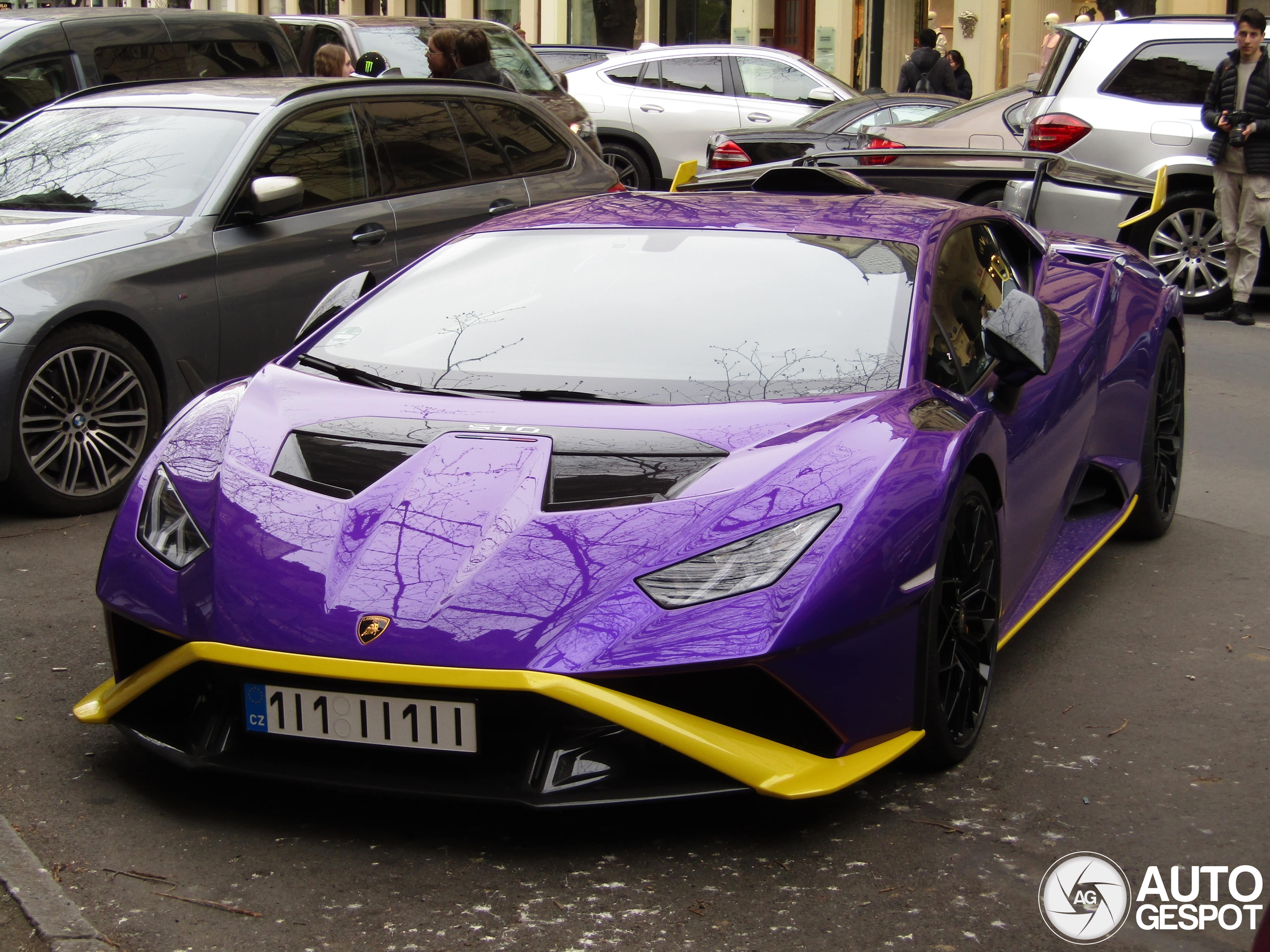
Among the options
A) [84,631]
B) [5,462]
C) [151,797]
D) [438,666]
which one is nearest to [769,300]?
[438,666]

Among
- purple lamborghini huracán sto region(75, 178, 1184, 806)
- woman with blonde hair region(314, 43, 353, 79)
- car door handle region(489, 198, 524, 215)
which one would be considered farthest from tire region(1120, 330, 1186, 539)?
woman with blonde hair region(314, 43, 353, 79)

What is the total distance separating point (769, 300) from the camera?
13.4ft

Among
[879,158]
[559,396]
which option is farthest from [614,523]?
[879,158]

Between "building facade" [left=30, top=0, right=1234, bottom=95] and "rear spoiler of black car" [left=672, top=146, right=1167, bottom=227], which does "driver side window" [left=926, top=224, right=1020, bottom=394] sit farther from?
"building facade" [left=30, top=0, right=1234, bottom=95]

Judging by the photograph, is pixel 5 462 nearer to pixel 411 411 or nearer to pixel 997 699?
pixel 411 411

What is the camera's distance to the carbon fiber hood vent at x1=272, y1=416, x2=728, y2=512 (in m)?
3.33

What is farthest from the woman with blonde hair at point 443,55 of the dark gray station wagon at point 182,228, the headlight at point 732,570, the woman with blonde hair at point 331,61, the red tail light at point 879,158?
the headlight at point 732,570

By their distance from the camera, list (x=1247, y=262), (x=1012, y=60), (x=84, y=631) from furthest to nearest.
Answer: (x=1012, y=60) → (x=1247, y=262) → (x=84, y=631)

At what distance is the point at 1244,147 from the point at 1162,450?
5.26m

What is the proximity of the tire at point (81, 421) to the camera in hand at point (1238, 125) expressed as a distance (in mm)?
7105

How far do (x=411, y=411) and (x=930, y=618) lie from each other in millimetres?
1262

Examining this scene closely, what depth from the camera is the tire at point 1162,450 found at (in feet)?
18.3

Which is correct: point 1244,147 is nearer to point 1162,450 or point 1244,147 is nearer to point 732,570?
point 1162,450

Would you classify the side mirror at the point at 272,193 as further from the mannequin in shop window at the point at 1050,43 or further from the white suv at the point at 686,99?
the white suv at the point at 686,99
